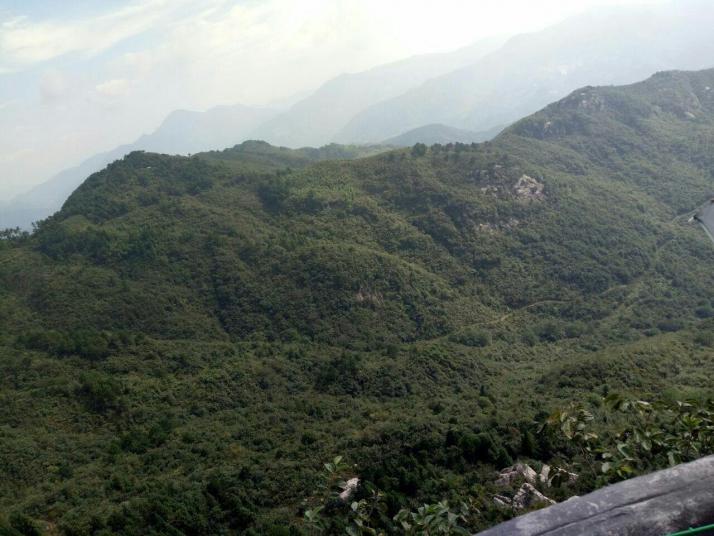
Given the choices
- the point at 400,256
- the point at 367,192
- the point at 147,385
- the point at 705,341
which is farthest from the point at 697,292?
the point at 147,385

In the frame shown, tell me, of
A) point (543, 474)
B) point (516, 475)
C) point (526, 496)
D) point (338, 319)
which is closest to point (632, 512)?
point (526, 496)

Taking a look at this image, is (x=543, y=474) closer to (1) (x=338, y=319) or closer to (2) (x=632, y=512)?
(2) (x=632, y=512)

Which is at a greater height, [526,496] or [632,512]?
[632,512]

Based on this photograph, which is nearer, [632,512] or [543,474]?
[632,512]

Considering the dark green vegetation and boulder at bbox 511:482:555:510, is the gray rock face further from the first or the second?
boulder at bbox 511:482:555:510

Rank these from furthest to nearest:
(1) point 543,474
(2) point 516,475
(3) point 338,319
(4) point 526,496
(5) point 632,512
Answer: (3) point 338,319
(2) point 516,475
(1) point 543,474
(4) point 526,496
(5) point 632,512

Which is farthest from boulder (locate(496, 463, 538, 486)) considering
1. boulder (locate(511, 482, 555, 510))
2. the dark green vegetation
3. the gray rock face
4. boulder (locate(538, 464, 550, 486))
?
the gray rock face
